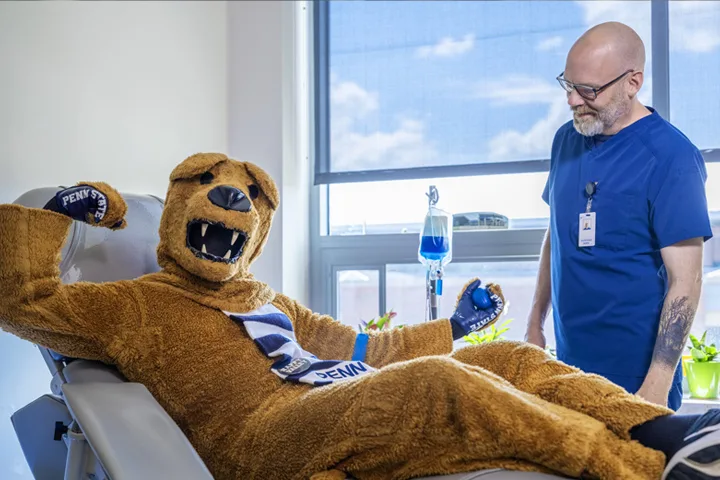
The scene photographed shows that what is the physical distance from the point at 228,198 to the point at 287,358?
1.14 ft

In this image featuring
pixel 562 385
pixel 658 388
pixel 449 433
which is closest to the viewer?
pixel 449 433

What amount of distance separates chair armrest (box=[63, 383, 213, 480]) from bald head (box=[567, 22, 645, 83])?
1229mm

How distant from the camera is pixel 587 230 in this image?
1.81m

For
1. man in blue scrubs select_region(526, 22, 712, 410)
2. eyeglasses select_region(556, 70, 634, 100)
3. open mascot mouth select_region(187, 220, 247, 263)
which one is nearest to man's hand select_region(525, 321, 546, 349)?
man in blue scrubs select_region(526, 22, 712, 410)

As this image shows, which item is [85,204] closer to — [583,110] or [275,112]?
[583,110]

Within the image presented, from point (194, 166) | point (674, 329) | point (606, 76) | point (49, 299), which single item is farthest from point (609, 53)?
point (49, 299)

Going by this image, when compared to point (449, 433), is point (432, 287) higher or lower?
higher

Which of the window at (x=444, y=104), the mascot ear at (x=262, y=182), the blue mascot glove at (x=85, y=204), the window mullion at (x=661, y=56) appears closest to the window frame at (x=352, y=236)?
the window at (x=444, y=104)

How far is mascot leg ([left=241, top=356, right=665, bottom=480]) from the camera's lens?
1109 mm

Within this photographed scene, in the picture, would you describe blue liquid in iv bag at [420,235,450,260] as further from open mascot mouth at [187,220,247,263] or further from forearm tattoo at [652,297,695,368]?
open mascot mouth at [187,220,247,263]

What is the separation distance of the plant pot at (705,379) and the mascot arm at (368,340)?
1.00 metres

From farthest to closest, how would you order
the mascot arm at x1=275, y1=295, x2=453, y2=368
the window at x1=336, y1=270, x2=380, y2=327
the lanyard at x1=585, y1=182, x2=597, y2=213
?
1. the window at x1=336, y1=270, x2=380, y2=327
2. the lanyard at x1=585, y1=182, x2=597, y2=213
3. the mascot arm at x1=275, y1=295, x2=453, y2=368

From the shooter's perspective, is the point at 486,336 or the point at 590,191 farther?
the point at 486,336

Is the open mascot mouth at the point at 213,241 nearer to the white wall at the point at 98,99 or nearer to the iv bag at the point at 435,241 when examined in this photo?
the white wall at the point at 98,99
